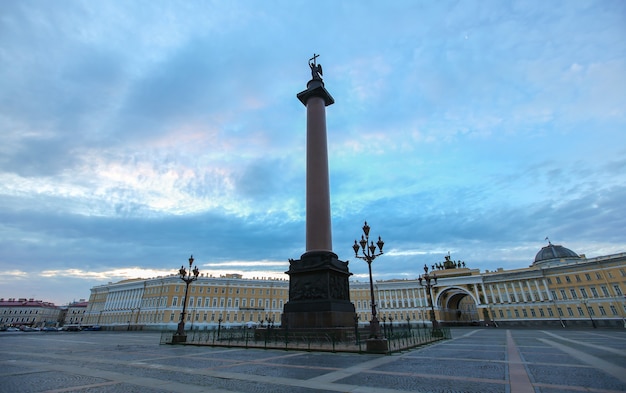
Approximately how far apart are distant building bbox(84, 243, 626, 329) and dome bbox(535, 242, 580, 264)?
216 mm

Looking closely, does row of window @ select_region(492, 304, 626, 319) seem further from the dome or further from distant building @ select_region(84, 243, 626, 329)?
the dome

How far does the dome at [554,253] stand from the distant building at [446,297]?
216mm

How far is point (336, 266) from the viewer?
76.0ft

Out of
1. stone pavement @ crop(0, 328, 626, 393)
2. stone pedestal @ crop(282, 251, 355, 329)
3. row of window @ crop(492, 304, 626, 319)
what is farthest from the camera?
row of window @ crop(492, 304, 626, 319)

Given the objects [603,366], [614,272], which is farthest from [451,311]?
[603,366]

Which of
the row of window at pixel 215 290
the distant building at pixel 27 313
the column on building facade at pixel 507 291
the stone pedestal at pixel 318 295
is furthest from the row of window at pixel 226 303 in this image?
the distant building at pixel 27 313

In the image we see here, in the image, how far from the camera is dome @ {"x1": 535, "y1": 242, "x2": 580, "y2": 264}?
81.8 metres

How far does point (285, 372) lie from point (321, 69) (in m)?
29.9

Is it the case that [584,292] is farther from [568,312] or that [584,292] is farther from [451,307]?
[451,307]

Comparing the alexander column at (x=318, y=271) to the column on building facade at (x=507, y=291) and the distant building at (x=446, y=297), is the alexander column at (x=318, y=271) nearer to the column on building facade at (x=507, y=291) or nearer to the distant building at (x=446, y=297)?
the distant building at (x=446, y=297)

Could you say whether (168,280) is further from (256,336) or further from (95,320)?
(256,336)

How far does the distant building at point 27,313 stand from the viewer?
116 meters

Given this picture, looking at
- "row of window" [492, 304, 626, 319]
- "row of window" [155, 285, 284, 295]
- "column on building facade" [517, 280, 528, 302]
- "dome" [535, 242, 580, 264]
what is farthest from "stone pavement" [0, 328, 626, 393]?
"dome" [535, 242, 580, 264]

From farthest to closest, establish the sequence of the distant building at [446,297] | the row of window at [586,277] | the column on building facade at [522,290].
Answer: the column on building facade at [522,290]
the distant building at [446,297]
the row of window at [586,277]
